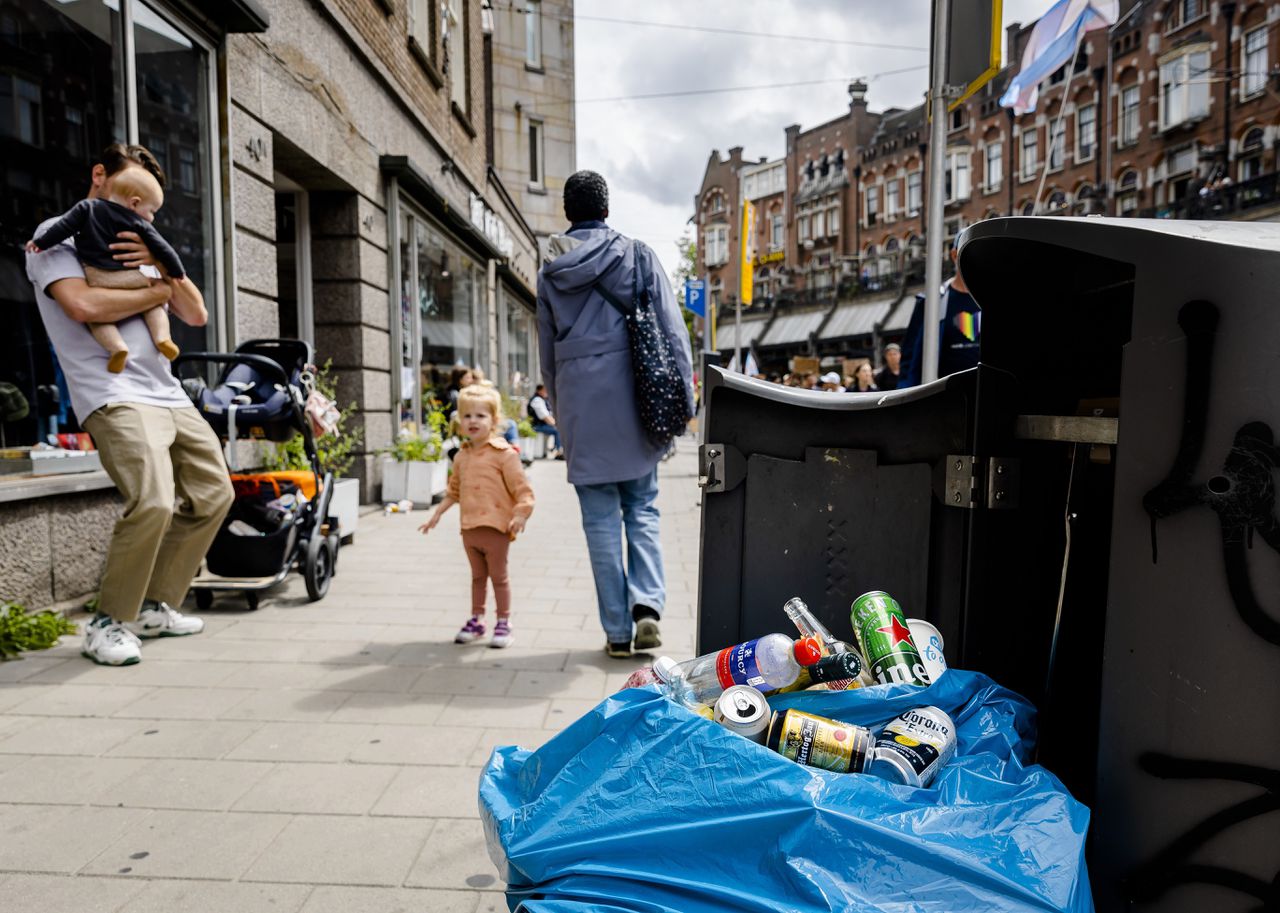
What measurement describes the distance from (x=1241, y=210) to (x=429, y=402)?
26366mm

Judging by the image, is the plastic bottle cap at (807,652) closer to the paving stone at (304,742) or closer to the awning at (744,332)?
the paving stone at (304,742)

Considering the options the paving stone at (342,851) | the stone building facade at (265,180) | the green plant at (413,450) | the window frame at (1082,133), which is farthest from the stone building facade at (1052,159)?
the paving stone at (342,851)

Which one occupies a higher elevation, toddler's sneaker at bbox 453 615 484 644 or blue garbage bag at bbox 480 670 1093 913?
blue garbage bag at bbox 480 670 1093 913

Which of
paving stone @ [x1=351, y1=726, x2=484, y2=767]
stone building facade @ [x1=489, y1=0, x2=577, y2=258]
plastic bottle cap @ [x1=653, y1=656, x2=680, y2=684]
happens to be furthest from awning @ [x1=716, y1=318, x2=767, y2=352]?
plastic bottle cap @ [x1=653, y1=656, x2=680, y2=684]

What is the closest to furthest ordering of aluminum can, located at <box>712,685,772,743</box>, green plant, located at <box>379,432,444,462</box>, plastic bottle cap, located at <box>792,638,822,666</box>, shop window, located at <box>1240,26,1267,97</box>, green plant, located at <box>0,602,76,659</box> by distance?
aluminum can, located at <box>712,685,772,743</box> → plastic bottle cap, located at <box>792,638,822,666</box> → green plant, located at <box>0,602,76,659</box> → green plant, located at <box>379,432,444,462</box> → shop window, located at <box>1240,26,1267,97</box>

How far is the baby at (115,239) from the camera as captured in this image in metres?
4.03

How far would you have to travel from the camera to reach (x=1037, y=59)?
8133mm

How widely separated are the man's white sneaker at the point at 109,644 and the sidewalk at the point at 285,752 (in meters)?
0.06

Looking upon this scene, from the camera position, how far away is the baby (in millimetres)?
4031

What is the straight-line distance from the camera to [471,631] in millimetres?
4691

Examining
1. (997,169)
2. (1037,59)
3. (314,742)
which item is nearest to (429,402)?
(1037,59)

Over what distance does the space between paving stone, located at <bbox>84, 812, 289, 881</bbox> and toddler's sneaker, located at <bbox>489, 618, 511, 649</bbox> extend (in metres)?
1.97

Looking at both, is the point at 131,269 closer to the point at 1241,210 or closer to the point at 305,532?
Answer: the point at 305,532

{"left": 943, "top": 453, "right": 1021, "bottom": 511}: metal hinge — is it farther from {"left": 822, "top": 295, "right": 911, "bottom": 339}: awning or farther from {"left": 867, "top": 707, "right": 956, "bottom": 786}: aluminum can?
{"left": 822, "top": 295, "right": 911, "bottom": 339}: awning
